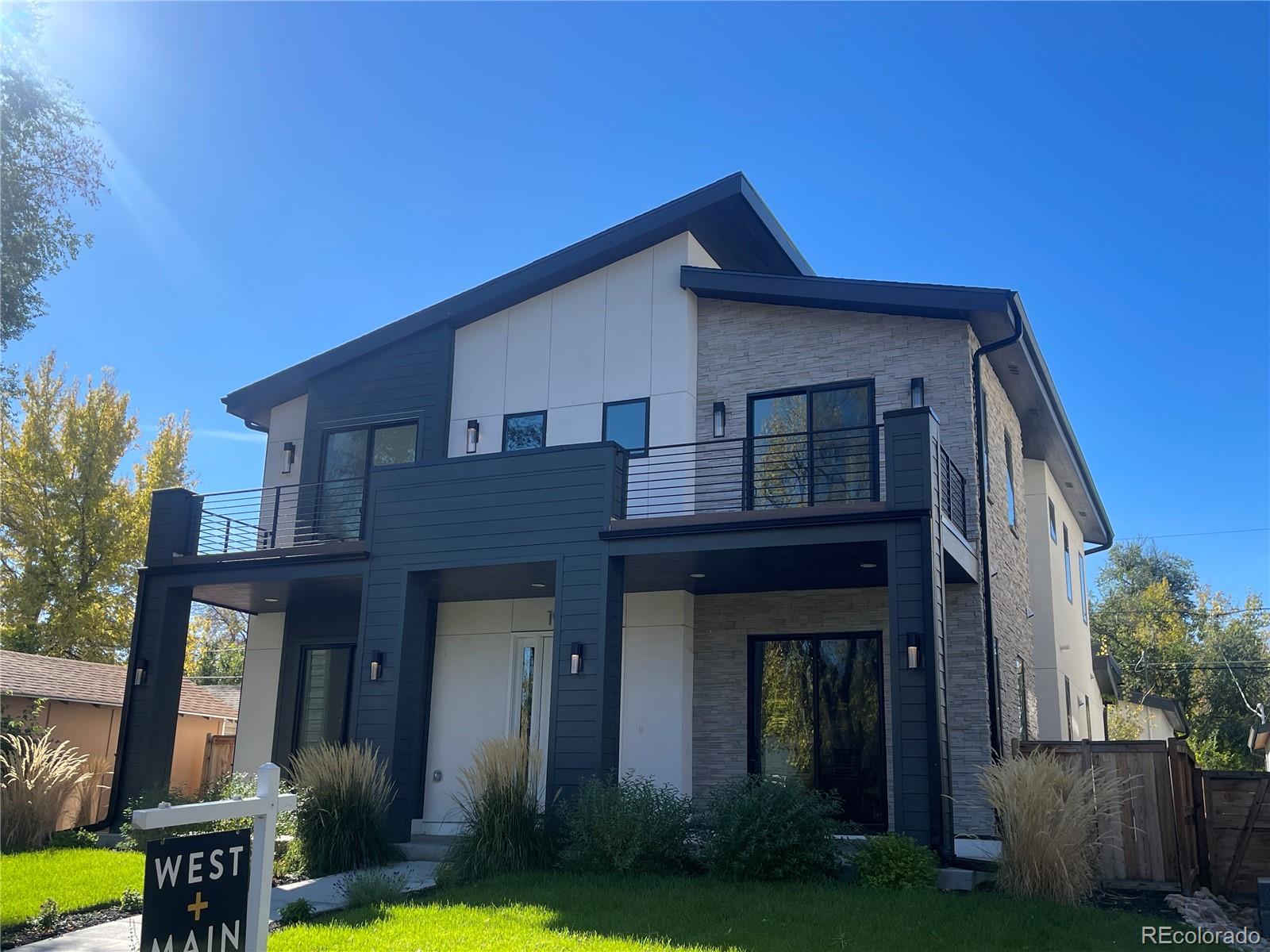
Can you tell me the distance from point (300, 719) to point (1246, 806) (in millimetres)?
12267

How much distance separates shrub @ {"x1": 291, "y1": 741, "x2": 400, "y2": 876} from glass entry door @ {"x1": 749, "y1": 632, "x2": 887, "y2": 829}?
15.3 ft

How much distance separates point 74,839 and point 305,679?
401cm

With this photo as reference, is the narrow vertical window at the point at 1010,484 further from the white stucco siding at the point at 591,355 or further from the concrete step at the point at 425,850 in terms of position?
the concrete step at the point at 425,850

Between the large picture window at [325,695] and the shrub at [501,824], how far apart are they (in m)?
5.47

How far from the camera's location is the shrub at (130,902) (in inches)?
358

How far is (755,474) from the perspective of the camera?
13.7 meters

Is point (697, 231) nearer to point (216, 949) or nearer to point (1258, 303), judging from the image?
point (216, 949)

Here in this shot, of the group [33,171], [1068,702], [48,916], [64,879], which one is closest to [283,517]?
[33,171]

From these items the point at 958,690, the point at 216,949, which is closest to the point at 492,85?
the point at 958,690

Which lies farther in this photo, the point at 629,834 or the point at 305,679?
the point at 305,679

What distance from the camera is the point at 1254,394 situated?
33188 mm

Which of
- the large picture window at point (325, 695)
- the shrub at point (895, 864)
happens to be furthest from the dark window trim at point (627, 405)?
the shrub at point (895, 864)

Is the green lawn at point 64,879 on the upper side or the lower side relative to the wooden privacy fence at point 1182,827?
lower

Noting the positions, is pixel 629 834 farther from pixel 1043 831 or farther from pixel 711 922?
pixel 1043 831
